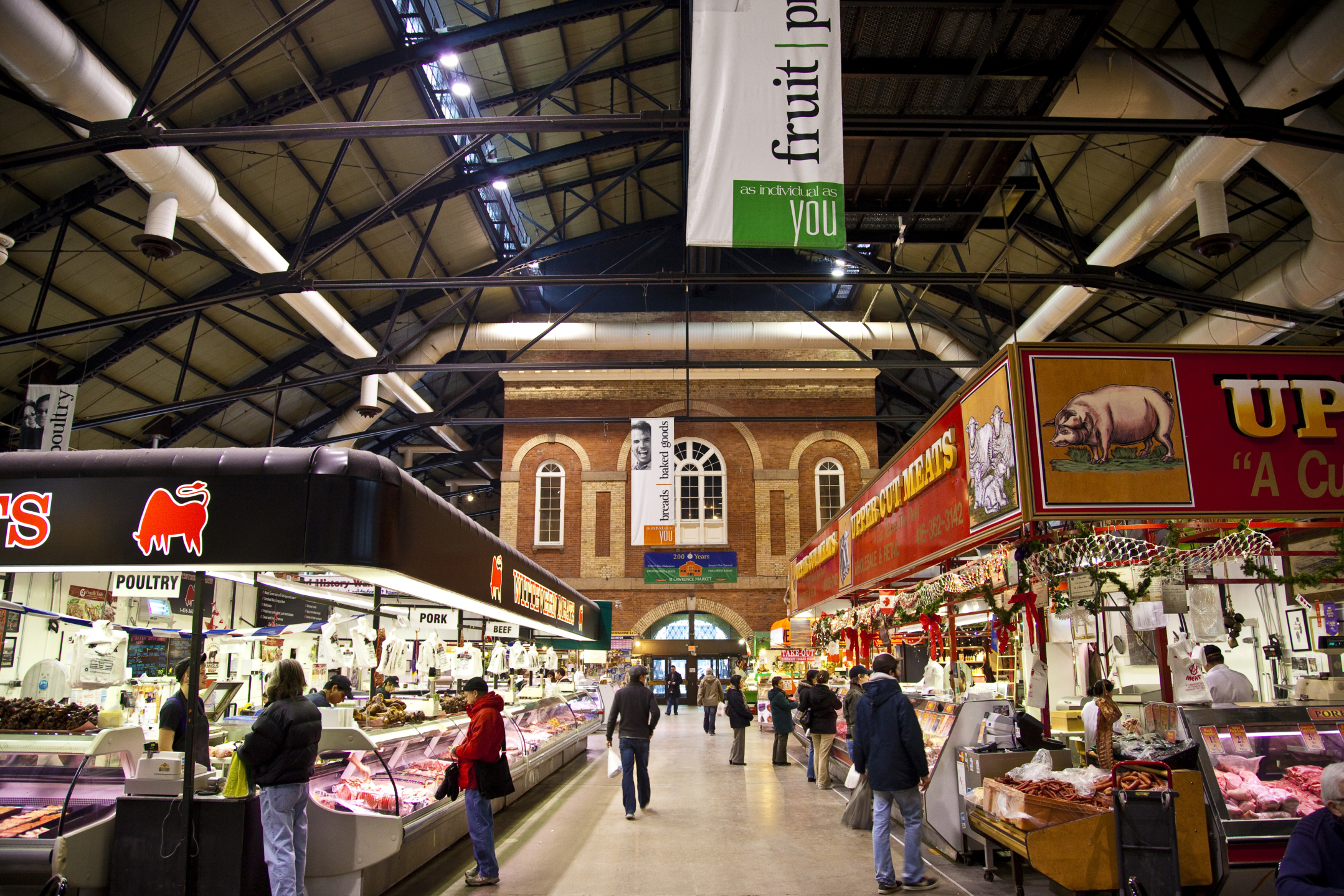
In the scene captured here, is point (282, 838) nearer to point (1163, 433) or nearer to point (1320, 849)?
point (1320, 849)

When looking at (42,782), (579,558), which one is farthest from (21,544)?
(579,558)

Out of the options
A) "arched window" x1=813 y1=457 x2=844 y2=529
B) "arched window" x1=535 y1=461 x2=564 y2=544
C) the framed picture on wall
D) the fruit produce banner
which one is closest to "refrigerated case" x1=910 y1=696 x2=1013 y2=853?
the fruit produce banner

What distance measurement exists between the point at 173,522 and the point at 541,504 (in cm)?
2092

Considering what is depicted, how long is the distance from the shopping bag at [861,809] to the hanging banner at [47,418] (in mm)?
11587

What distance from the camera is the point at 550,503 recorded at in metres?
25.8

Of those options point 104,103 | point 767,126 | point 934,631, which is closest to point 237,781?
point 767,126

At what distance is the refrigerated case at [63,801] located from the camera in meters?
4.39

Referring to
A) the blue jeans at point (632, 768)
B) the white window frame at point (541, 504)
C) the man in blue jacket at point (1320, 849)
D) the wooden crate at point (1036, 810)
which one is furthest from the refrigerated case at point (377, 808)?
the white window frame at point (541, 504)

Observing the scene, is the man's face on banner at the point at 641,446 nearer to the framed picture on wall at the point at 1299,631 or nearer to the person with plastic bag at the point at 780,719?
the person with plastic bag at the point at 780,719

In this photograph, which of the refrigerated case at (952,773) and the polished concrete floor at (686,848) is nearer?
the polished concrete floor at (686,848)

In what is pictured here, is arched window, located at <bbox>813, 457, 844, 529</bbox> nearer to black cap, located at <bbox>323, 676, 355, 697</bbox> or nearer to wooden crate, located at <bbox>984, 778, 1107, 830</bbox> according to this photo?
wooden crate, located at <bbox>984, 778, 1107, 830</bbox>

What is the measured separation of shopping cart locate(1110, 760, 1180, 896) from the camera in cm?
A: 450

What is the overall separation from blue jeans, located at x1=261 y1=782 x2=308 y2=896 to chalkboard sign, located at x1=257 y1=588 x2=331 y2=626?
19958mm

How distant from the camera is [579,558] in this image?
2536 centimetres
